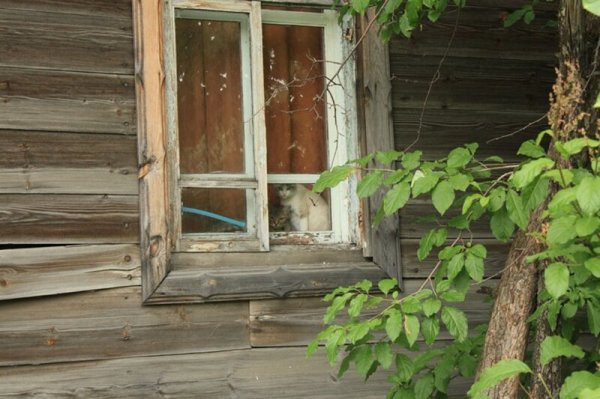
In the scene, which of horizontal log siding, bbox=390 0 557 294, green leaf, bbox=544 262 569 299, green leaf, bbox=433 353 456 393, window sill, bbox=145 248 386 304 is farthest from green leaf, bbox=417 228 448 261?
horizontal log siding, bbox=390 0 557 294

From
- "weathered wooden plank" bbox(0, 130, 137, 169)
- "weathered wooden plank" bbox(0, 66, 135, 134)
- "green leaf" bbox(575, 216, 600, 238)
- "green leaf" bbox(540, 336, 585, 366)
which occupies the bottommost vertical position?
"green leaf" bbox(540, 336, 585, 366)

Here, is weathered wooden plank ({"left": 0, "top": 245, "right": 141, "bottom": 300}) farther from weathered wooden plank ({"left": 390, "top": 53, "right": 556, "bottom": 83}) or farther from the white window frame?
weathered wooden plank ({"left": 390, "top": 53, "right": 556, "bottom": 83})

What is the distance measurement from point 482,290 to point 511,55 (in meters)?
1.35

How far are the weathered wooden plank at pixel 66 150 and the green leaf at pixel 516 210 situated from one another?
4.89 feet

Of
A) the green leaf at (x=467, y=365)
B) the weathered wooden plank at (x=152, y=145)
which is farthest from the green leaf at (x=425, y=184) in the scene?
the weathered wooden plank at (x=152, y=145)

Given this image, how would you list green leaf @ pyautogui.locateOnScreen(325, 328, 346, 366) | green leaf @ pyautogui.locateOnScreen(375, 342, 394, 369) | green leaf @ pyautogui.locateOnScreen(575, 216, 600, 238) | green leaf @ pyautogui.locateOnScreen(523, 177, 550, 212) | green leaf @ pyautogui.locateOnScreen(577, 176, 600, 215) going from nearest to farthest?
green leaf @ pyautogui.locateOnScreen(577, 176, 600, 215) < green leaf @ pyautogui.locateOnScreen(575, 216, 600, 238) < green leaf @ pyautogui.locateOnScreen(523, 177, 550, 212) < green leaf @ pyautogui.locateOnScreen(325, 328, 346, 366) < green leaf @ pyautogui.locateOnScreen(375, 342, 394, 369)

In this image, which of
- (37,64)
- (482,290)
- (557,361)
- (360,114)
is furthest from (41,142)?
(557,361)

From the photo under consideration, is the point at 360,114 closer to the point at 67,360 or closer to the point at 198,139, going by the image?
the point at 198,139

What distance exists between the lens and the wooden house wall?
337 centimetres

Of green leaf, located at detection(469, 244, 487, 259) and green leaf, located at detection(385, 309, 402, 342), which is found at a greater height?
green leaf, located at detection(469, 244, 487, 259)

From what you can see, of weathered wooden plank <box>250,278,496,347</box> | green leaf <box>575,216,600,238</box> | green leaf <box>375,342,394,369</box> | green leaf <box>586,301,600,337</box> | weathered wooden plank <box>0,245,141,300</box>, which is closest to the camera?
green leaf <box>575,216,600,238</box>

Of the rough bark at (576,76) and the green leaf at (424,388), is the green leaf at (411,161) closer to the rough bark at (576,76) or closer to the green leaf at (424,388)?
the rough bark at (576,76)

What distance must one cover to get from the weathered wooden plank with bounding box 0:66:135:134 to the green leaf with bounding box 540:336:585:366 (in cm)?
176

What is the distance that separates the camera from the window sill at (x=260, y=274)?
3545 millimetres
